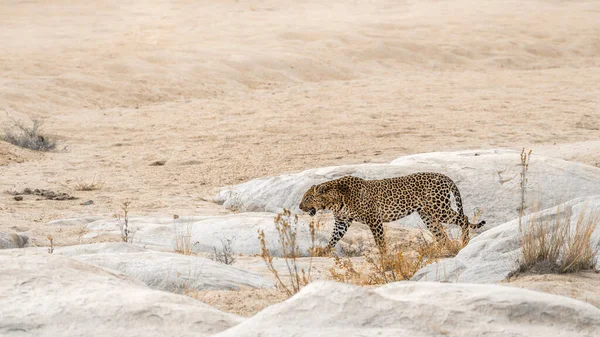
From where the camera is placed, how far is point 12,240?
709cm

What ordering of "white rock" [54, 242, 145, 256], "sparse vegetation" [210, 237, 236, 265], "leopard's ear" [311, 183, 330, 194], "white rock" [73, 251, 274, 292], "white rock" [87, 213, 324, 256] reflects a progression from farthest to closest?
"leopard's ear" [311, 183, 330, 194] < "white rock" [87, 213, 324, 256] < "sparse vegetation" [210, 237, 236, 265] < "white rock" [54, 242, 145, 256] < "white rock" [73, 251, 274, 292]

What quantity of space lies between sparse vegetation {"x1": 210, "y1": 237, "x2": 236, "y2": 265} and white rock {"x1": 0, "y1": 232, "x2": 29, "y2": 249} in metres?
1.39

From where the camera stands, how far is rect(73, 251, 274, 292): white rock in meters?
5.52

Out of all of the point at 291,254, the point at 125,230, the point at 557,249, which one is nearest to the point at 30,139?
the point at 125,230

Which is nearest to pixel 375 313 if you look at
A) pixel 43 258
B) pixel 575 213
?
pixel 43 258

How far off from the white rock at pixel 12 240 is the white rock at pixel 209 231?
3.00 ft

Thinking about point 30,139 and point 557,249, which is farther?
point 30,139

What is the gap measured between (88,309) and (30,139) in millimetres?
9638

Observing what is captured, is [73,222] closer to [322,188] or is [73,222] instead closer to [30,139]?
[322,188]

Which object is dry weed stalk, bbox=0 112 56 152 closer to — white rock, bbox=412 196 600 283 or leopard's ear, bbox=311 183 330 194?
leopard's ear, bbox=311 183 330 194

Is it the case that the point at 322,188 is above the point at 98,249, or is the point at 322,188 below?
below

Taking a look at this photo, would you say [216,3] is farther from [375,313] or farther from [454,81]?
[375,313]

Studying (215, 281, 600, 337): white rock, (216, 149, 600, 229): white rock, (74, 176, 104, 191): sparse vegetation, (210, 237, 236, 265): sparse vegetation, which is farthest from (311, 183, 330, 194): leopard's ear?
(215, 281, 600, 337): white rock

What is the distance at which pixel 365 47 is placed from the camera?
22.9 meters
